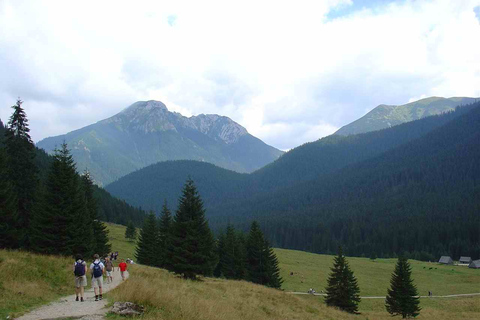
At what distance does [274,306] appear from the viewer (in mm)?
25906

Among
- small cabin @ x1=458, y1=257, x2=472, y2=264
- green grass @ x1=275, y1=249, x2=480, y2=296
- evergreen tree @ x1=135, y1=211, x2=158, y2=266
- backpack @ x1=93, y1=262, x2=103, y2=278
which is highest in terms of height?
backpack @ x1=93, y1=262, x2=103, y2=278

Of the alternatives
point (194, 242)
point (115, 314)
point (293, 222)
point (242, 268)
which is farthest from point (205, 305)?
point (293, 222)

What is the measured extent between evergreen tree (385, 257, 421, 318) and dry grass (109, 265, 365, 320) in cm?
1538

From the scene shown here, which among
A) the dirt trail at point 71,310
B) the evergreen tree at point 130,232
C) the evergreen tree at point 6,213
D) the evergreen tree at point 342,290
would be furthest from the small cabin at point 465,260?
the dirt trail at point 71,310

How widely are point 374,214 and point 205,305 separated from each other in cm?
18735

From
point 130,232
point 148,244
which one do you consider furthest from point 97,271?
point 130,232

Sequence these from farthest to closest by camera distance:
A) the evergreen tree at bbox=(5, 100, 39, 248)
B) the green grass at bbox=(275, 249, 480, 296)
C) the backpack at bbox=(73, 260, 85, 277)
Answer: the green grass at bbox=(275, 249, 480, 296) → the evergreen tree at bbox=(5, 100, 39, 248) → the backpack at bbox=(73, 260, 85, 277)

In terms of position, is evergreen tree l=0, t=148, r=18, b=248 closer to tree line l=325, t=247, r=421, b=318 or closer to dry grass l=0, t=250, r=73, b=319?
dry grass l=0, t=250, r=73, b=319

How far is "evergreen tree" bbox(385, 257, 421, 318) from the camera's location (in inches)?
1581

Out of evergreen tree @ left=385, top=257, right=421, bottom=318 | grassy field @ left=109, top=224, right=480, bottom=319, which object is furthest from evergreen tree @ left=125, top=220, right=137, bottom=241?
evergreen tree @ left=385, top=257, right=421, bottom=318

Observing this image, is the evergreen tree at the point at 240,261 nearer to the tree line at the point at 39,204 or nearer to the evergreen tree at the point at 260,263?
the evergreen tree at the point at 260,263

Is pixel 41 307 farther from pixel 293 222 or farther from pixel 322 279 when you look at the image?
pixel 293 222

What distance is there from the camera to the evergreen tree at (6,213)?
33.4 metres

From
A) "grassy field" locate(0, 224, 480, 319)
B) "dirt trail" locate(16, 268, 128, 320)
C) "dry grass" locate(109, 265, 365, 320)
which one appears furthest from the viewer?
"grassy field" locate(0, 224, 480, 319)
